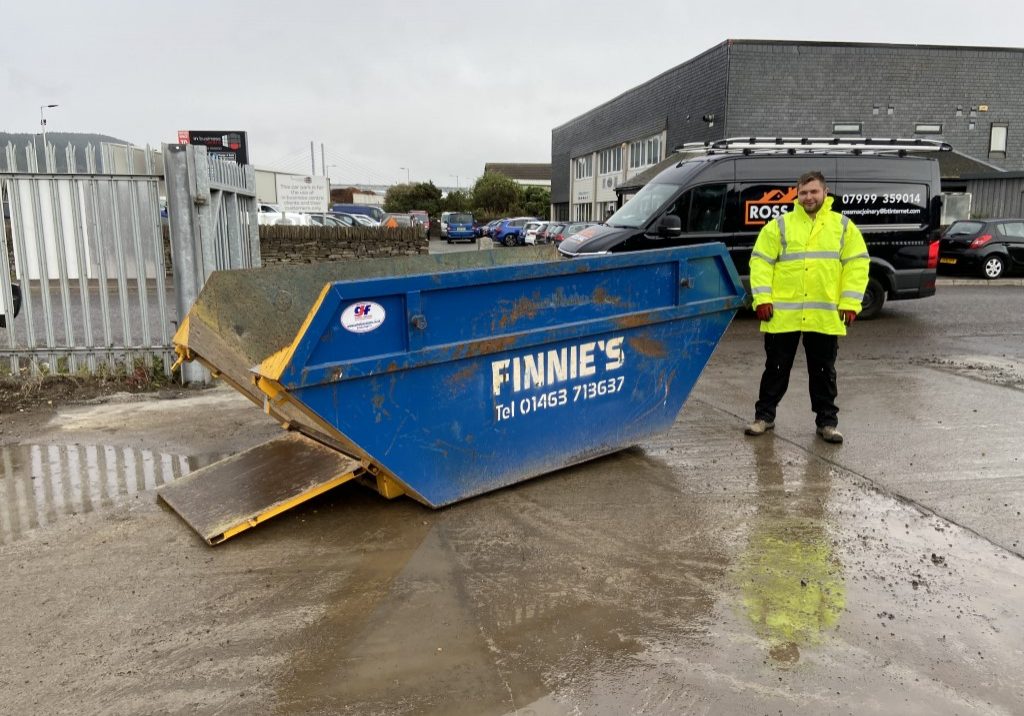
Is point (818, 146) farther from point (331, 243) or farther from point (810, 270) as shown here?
point (331, 243)

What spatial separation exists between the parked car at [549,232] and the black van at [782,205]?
56.1 feet

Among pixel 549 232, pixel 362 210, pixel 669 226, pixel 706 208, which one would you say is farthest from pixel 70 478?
pixel 362 210

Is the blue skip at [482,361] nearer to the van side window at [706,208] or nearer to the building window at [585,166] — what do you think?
the van side window at [706,208]

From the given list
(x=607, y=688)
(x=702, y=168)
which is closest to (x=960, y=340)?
(x=702, y=168)

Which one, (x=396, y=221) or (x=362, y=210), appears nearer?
(x=396, y=221)

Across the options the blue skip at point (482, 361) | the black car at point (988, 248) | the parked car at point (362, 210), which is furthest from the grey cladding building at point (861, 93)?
the blue skip at point (482, 361)

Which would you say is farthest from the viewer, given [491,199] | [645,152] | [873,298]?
[491,199]

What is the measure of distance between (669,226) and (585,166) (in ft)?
140

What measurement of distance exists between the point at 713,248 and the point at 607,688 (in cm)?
319

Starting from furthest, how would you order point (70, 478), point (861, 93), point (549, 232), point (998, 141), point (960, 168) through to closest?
point (998, 141), point (861, 93), point (549, 232), point (960, 168), point (70, 478)

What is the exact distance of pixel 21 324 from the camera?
9.94 metres

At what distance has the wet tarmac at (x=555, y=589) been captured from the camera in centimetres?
278

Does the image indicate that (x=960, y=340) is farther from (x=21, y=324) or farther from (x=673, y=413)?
(x=21, y=324)

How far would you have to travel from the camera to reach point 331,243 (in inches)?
654
